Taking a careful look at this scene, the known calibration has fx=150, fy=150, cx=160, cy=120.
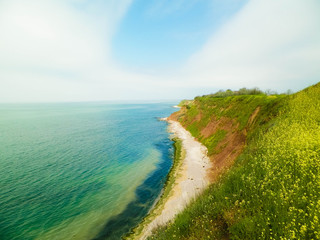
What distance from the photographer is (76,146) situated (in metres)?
40.8

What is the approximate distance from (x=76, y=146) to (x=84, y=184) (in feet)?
69.3

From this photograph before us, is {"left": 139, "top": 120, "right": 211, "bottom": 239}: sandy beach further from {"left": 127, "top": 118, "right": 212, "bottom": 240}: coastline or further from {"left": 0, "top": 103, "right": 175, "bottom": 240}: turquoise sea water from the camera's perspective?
{"left": 0, "top": 103, "right": 175, "bottom": 240}: turquoise sea water

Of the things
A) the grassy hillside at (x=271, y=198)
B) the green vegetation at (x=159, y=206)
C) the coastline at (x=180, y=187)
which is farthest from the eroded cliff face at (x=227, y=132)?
the grassy hillside at (x=271, y=198)

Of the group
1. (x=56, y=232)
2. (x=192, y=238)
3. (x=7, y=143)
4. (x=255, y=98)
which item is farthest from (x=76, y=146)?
(x=255, y=98)

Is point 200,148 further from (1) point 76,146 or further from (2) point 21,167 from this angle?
(2) point 21,167

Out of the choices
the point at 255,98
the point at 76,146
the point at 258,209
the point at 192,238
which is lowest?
the point at 76,146

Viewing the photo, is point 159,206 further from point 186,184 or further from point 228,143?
point 228,143

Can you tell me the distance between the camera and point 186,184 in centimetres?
2106

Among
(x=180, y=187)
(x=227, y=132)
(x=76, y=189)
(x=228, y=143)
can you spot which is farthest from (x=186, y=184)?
(x=227, y=132)

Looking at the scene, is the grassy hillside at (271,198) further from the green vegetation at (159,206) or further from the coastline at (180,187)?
the green vegetation at (159,206)

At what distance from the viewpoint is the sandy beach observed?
587 inches

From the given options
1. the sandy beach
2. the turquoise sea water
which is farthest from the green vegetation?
the turquoise sea water

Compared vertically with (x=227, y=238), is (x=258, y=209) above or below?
above

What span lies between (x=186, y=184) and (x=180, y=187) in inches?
41.3
